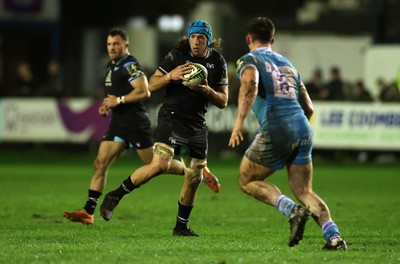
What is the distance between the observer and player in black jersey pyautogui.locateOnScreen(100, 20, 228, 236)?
1155 centimetres

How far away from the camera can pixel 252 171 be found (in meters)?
10.2

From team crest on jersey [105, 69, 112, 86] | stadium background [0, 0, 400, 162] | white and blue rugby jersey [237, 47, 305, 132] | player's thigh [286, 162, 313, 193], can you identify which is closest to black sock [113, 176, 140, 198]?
team crest on jersey [105, 69, 112, 86]

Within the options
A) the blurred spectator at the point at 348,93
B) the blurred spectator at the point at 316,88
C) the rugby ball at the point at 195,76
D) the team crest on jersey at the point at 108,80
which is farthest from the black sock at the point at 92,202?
the blurred spectator at the point at 348,93

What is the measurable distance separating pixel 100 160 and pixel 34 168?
35.1 feet

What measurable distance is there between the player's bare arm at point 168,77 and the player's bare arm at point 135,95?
1431 millimetres

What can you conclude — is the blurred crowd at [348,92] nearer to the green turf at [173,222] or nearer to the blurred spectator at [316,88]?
the blurred spectator at [316,88]

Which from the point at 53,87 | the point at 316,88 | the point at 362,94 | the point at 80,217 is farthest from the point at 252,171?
the point at 53,87

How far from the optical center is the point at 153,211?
1509 cm

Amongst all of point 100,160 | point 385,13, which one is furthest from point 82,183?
point 385,13

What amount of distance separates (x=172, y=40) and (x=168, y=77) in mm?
30111

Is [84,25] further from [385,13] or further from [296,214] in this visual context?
[296,214]

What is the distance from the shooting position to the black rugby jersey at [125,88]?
1323cm

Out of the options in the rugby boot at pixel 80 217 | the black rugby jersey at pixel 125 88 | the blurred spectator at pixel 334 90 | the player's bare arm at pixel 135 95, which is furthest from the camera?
the blurred spectator at pixel 334 90

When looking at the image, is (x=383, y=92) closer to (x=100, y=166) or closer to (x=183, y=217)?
(x=100, y=166)
